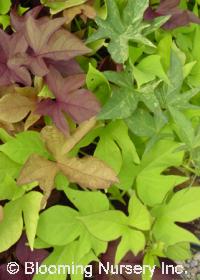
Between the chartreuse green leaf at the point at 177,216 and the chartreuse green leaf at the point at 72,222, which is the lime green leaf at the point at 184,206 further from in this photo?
the chartreuse green leaf at the point at 72,222

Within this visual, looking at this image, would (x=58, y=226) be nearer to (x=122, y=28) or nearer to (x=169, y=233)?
(x=169, y=233)

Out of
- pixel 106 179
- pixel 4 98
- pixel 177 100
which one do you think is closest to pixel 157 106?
pixel 177 100

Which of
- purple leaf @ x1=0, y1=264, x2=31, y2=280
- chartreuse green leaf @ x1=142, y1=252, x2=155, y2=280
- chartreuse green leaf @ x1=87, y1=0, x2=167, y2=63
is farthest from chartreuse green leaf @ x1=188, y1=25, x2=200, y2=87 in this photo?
purple leaf @ x1=0, y1=264, x2=31, y2=280

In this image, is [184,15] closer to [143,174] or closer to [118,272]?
[143,174]

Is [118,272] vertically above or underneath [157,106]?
underneath

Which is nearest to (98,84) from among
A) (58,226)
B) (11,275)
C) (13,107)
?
(13,107)

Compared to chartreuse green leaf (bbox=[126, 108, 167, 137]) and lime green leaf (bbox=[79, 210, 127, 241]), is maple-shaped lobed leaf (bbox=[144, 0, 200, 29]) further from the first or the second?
lime green leaf (bbox=[79, 210, 127, 241])

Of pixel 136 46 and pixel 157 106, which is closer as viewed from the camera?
pixel 157 106
